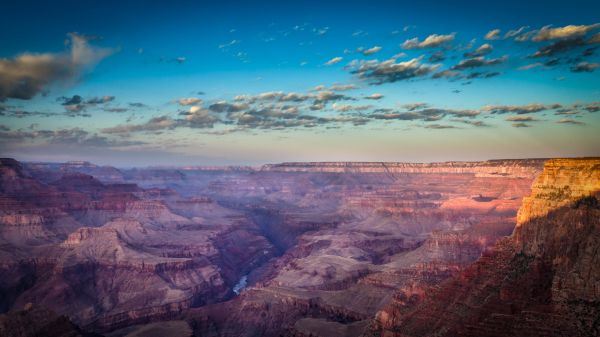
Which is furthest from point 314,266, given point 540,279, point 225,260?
point 540,279

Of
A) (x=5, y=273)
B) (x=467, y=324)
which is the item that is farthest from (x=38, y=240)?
(x=467, y=324)

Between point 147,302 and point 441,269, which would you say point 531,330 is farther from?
point 147,302

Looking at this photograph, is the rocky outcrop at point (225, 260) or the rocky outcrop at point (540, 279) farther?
the rocky outcrop at point (225, 260)

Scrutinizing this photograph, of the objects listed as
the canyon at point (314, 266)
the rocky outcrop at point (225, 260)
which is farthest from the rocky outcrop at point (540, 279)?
the rocky outcrop at point (225, 260)

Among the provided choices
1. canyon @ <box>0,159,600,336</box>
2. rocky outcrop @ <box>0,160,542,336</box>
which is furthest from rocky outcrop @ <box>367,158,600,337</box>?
rocky outcrop @ <box>0,160,542,336</box>

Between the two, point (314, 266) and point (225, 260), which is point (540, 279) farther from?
point (225, 260)

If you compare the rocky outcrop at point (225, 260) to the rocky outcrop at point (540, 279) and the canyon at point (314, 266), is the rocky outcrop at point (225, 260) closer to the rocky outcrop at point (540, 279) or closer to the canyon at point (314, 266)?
the canyon at point (314, 266)
